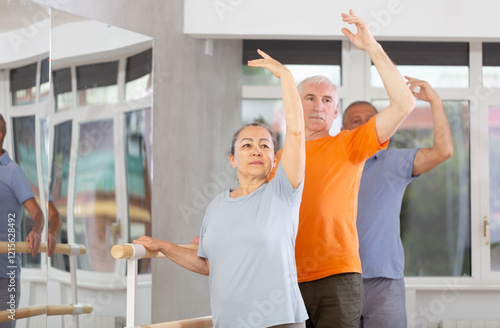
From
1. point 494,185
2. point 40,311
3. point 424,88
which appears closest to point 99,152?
point 40,311

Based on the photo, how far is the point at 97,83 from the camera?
3.13 metres

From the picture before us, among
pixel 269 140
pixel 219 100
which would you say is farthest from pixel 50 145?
pixel 219 100

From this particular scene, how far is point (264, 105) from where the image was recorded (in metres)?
4.73

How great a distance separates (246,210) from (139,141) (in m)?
1.77

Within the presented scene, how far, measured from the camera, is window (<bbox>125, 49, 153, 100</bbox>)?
10.9 feet

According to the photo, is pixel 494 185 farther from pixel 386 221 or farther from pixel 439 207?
pixel 386 221

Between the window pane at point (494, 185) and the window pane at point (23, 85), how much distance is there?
329cm

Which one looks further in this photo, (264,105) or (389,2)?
(264,105)

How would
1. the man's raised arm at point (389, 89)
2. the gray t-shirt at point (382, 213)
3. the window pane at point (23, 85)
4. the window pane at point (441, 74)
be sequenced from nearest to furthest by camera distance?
1. the man's raised arm at point (389, 89)
2. the window pane at point (23, 85)
3. the gray t-shirt at point (382, 213)
4. the window pane at point (441, 74)

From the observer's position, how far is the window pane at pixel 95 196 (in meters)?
2.98

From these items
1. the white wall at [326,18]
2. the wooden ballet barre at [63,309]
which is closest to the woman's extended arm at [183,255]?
the wooden ballet barre at [63,309]

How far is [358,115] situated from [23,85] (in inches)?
58.2

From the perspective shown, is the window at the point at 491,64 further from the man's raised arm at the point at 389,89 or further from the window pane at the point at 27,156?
the window pane at the point at 27,156

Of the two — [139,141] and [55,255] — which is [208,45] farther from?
[55,255]
